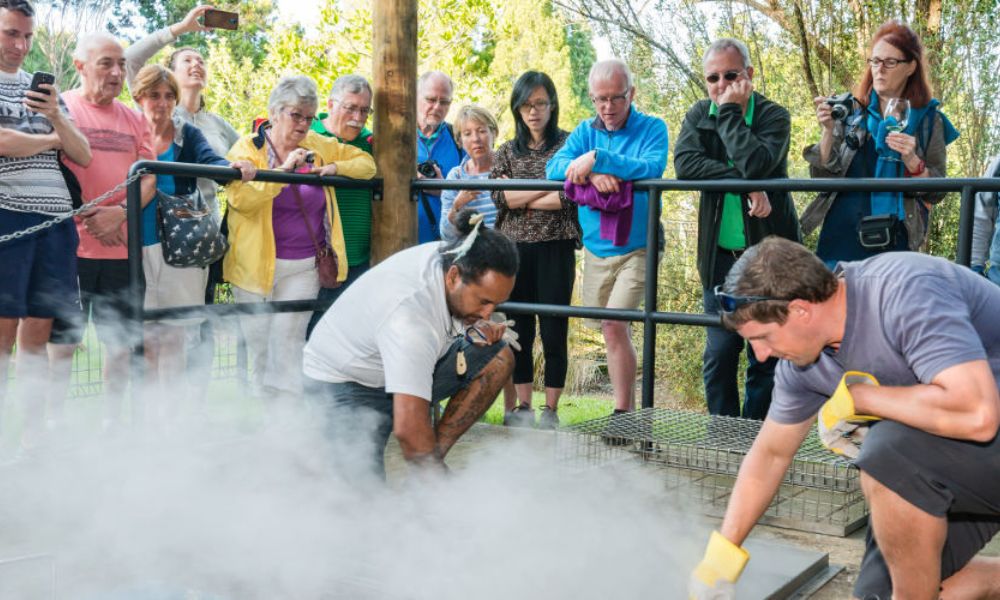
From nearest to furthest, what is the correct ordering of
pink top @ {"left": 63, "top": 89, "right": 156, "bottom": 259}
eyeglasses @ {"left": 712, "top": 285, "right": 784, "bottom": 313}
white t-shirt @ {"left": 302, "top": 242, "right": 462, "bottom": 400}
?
eyeglasses @ {"left": 712, "top": 285, "right": 784, "bottom": 313}, white t-shirt @ {"left": 302, "top": 242, "right": 462, "bottom": 400}, pink top @ {"left": 63, "top": 89, "right": 156, "bottom": 259}

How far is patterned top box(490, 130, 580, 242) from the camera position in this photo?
3941mm

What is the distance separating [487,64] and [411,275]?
741 centimetres

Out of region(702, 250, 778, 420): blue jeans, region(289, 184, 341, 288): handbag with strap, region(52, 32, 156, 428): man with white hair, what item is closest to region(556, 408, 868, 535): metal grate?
region(702, 250, 778, 420): blue jeans

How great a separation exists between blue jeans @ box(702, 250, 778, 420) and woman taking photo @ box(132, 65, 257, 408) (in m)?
1.88

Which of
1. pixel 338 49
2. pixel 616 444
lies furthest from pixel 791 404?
pixel 338 49

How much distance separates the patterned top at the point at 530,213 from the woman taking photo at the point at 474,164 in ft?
0.42

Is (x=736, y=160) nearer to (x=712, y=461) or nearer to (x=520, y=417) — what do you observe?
(x=712, y=461)

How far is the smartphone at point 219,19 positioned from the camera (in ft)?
13.7

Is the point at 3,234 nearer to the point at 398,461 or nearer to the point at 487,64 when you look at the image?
the point at 398,461

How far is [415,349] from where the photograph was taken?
2703mm

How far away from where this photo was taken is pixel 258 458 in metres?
3.30

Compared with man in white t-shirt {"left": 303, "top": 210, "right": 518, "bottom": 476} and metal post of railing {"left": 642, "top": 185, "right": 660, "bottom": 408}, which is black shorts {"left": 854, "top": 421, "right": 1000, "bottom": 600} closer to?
man in white t-shirt {"left": 303, "top": 210, "right": 518, "bottom": 476}

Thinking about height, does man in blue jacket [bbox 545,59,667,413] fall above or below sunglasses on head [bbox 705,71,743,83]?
below

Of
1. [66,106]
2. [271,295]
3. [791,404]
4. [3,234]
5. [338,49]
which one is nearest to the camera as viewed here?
[791,404]
